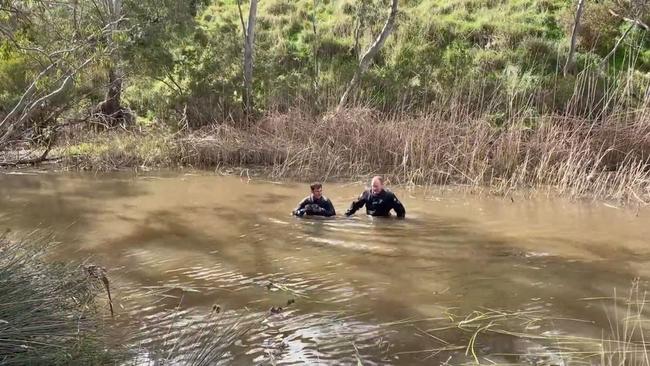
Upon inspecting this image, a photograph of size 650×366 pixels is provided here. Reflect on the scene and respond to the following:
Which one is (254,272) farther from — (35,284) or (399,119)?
(399,119)

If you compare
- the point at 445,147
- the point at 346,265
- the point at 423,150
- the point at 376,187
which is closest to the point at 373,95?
the point at 423,150

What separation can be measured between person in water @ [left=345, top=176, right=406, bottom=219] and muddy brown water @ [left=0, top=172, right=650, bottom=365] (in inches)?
9.3

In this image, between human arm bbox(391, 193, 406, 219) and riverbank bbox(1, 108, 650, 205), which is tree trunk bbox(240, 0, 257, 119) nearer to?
riverbank bbox(1, 108, 650, 205)

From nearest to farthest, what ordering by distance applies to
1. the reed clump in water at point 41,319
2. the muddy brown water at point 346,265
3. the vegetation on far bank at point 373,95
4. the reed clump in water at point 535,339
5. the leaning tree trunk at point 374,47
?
1. the reed clump in water at point 41,319
2. the reed clump in water at point 535,339
3. the muddy brown water at point 346,265
4. the vegetation on far bank at point 373,95
5. the leaning tree trunk at point 374,47

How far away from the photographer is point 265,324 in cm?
591

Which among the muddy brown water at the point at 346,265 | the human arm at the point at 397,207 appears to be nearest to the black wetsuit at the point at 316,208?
the muddy brown water at the point at 346,265

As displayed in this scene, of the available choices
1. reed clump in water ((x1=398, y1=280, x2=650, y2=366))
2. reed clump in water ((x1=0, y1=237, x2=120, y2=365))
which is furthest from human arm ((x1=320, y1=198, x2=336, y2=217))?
reed clump in water ((x1=0, y1=237, x2=120, y2=365))

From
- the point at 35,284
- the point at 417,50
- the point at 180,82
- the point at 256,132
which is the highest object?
the point at 417,50

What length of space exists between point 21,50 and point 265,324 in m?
3.59

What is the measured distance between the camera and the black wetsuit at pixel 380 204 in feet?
34.2

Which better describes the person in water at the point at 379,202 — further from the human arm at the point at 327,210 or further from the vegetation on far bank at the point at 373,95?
the vegetation on far bank at the point at 373,95

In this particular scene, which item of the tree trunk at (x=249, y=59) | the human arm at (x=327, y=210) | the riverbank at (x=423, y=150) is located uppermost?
the tree trunk at (x=249, y=59)

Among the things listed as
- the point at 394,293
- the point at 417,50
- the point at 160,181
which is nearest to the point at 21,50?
the point at 394,293

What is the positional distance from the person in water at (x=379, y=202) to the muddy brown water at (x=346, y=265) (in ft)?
0.77
